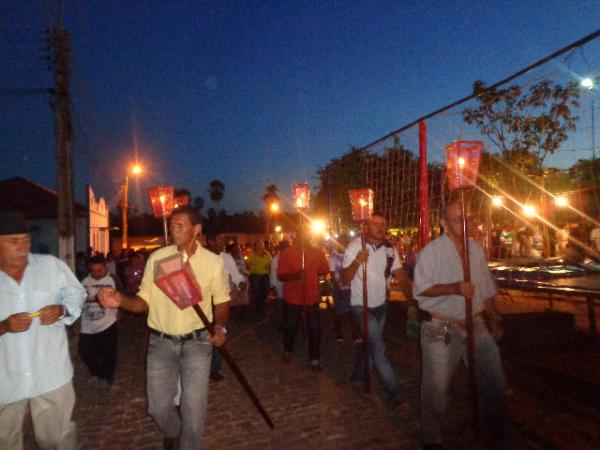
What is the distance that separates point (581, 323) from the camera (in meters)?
10.1

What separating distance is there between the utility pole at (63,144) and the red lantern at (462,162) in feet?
31.5

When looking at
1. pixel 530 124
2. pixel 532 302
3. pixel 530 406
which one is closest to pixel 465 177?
pixel 530 406

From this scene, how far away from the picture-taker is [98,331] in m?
6.19

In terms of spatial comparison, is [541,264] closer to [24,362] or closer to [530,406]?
[530,406]

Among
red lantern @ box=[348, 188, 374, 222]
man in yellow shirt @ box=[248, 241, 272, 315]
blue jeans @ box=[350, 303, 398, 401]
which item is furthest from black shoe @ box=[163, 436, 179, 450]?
man in yellow shirt @ box=[248, 241, 272, 315]

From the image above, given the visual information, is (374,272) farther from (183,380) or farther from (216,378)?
(216,378)

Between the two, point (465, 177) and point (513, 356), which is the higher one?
point (465, 177)

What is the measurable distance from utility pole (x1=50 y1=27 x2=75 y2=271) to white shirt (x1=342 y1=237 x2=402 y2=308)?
333 inches

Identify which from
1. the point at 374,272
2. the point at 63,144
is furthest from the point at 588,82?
the point at 63,144

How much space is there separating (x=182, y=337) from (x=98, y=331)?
3.36 m

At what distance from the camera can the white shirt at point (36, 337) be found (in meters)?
2.88

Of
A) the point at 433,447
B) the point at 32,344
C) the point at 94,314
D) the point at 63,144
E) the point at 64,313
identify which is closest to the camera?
the point at 32,344

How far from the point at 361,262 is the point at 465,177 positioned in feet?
4.80

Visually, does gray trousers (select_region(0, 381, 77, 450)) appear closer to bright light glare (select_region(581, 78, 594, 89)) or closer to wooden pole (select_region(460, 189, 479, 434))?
wooden pole (select_region(460, 189, 479, 434))
